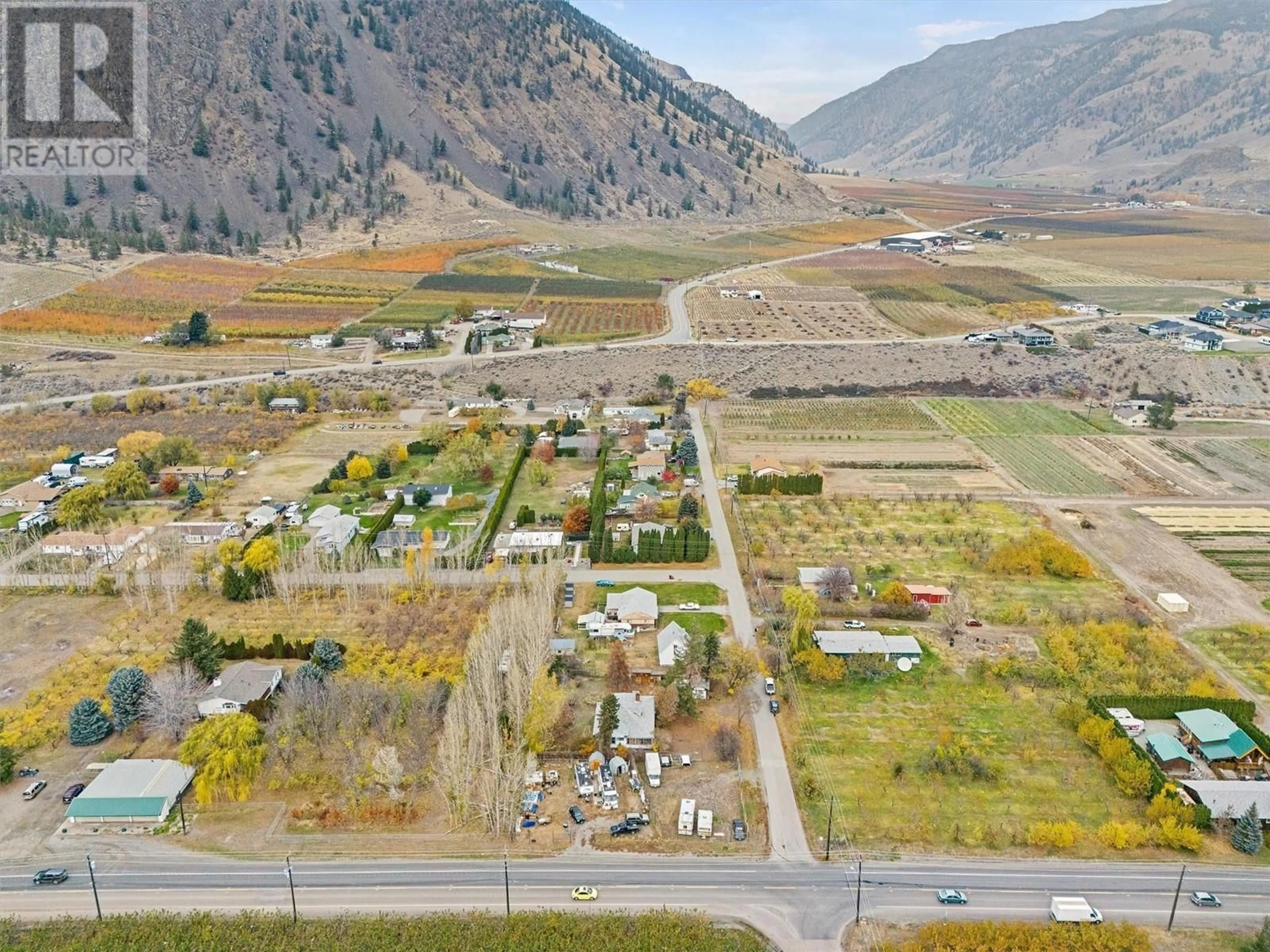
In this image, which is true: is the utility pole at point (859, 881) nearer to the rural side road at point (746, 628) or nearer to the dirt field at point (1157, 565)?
the rural side road at point (746, 628)

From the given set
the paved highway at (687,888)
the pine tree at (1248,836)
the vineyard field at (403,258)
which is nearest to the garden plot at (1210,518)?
the pine tree at (1248,836)

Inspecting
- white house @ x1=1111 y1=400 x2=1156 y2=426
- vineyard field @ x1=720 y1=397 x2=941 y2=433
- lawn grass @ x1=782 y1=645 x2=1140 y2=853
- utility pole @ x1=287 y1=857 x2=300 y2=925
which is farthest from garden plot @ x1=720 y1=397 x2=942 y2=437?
utility pole @ x1=287 y1=857 x2=300 y2=925

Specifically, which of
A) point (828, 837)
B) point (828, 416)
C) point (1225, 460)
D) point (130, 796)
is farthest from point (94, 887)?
point (1225, 460)

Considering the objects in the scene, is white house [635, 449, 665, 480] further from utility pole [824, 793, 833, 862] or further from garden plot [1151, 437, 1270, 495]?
garden plot [1151, 437, 1270, 495]

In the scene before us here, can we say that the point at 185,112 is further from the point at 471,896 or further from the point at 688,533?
the point at 471,896

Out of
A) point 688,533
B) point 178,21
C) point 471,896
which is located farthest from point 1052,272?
point 178,21
